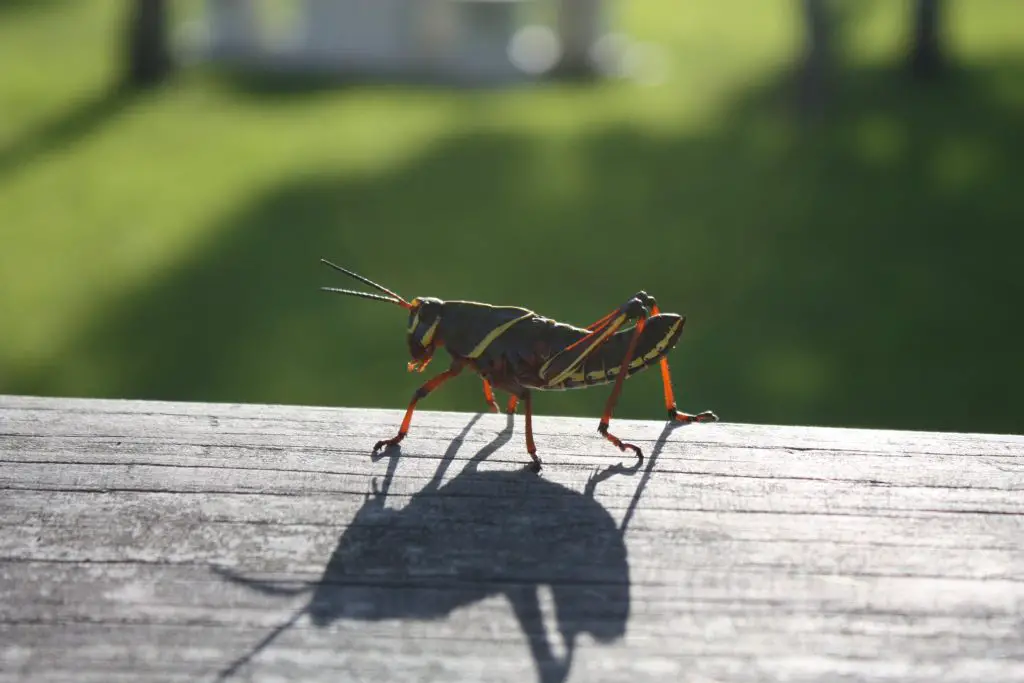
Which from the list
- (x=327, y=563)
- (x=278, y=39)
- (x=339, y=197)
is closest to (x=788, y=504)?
(x=327, y=563)

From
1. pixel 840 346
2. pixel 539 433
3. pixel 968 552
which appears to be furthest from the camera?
pixel 840 346

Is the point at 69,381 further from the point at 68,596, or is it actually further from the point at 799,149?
the point at 799,149

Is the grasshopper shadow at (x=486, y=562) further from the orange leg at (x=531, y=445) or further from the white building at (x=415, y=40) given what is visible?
the white building at (x=415, y=40)

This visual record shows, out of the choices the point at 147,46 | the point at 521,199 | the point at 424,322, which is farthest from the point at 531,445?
the point at 147,46

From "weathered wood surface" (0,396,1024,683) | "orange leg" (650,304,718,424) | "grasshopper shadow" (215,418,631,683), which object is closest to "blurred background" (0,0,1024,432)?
"orange leg" (650,304,718,424)

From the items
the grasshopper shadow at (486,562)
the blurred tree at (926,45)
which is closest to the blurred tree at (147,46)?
the blurred tree at (926,45)
